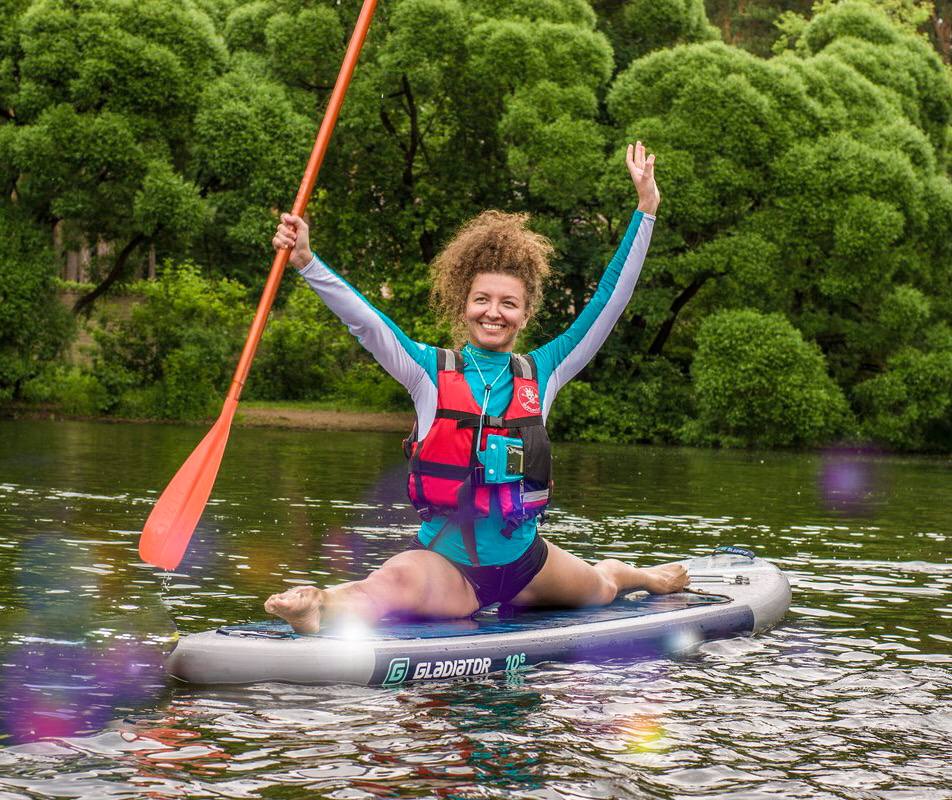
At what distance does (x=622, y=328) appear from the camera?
85.7 ft

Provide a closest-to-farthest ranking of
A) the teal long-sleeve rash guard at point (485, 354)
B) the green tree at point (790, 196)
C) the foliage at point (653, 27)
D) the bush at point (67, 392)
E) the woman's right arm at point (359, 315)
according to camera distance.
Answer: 1. the woman's right arm at point (359, 315)
2. the teal long-sleeve rash guard at point (485, 354)
3. the green tree at point (790, 196)
4. the bush at point (67, 392)
5. the foliage at point (653, 27)

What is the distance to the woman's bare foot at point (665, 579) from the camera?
6594mm

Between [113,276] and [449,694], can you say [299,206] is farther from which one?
[113,276]

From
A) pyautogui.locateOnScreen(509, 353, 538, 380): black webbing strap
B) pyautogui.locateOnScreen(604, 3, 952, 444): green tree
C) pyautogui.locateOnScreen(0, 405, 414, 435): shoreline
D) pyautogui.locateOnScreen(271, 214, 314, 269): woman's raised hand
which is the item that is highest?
pyautogui.locateOnScreen(604, 3, 952, 444): green tree

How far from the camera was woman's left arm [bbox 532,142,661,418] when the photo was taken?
18.9ft

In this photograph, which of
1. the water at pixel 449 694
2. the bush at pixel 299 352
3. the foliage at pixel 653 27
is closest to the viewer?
the water at pixel 449 694

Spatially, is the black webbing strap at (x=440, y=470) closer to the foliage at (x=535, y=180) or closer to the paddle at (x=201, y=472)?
the paddle at (x=201, y=472)

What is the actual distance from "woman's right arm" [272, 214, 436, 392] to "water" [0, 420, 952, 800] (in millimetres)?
1174

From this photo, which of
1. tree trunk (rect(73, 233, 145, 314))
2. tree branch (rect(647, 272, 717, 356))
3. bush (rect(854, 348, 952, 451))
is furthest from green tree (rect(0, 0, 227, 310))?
bush (rect(854, 348, 952, 451))

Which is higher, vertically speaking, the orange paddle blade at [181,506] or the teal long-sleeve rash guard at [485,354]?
the teal long-sleeve rash guard at [485,354]

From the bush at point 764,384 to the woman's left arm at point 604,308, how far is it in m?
17.4

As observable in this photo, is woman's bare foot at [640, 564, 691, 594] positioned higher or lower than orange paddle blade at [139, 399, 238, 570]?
lower

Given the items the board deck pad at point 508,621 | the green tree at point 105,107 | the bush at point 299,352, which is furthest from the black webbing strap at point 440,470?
the bush at point 299,352

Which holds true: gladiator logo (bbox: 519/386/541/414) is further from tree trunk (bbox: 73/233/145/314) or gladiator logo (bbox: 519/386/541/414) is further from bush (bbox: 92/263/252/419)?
tree trunk (bbox: 73/233/145/314)
